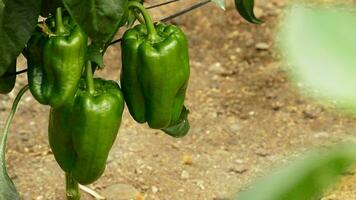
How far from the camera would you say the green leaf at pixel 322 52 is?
20 cm

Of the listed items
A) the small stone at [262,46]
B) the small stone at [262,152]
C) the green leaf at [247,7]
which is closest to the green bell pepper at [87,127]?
the green leaf at [247,7]

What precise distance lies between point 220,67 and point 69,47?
179 centimetres

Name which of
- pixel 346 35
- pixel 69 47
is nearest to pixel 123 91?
pixel 69 47

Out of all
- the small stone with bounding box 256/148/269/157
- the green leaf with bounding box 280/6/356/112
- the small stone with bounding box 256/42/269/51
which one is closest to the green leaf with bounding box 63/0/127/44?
the green leaf with bounding box 280/6/356/112

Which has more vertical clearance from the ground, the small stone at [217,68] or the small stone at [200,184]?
the small stone at [200,184]

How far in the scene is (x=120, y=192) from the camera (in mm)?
2154

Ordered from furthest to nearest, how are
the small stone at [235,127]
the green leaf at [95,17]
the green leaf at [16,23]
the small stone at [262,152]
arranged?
the small stone at [235,127] < the small stone at [262,152] < the green leaf at [16,23] < the green leaf at [95,17]

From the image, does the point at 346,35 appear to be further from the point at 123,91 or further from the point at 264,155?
the point at 264,155

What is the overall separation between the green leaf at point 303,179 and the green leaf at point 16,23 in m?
0.84

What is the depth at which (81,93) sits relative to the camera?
44.7 inches

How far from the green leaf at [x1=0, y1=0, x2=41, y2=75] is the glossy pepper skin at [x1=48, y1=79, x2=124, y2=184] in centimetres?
16

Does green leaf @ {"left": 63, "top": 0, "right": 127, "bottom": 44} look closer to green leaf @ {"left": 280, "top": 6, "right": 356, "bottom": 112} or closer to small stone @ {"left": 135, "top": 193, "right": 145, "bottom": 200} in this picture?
green leaf @ {"left": 280, "top": 6, "right": 356, "bottom": 112}

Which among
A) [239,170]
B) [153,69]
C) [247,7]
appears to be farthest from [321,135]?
[153,69]

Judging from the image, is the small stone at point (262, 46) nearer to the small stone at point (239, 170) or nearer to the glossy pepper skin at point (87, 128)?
the small stone at point (239, 170)
